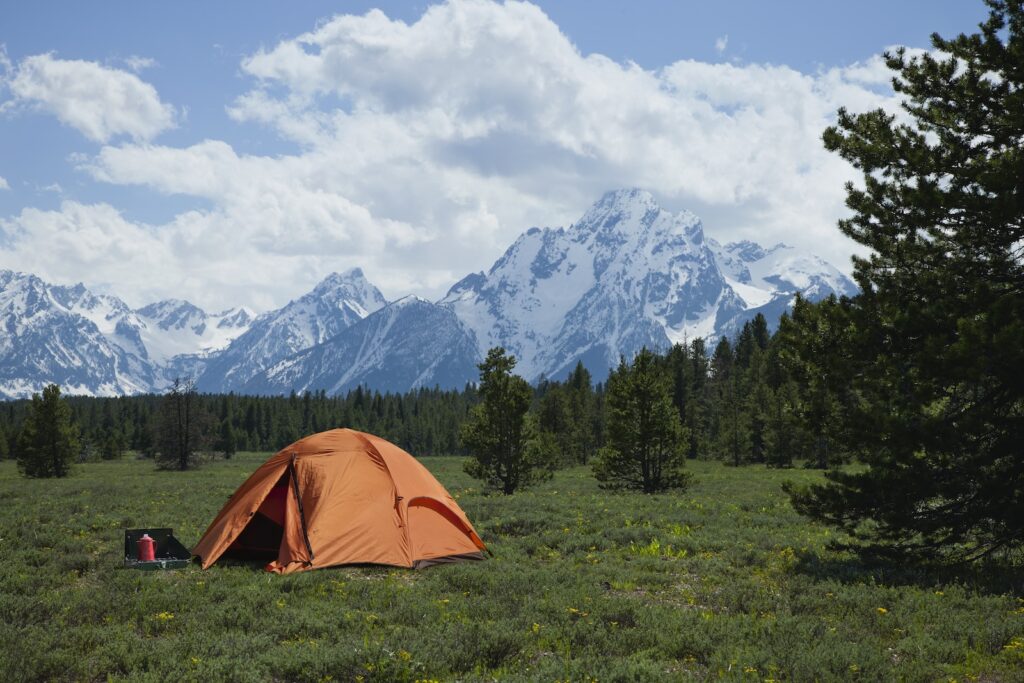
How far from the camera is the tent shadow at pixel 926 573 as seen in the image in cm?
1087

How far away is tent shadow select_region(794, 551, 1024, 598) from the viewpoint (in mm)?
10867

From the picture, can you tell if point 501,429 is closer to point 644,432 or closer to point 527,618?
point 644,432

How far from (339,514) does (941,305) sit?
11.6 m

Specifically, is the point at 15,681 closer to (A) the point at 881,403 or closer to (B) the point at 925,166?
(A) the point at 881,403

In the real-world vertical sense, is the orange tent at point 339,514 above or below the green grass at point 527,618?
above

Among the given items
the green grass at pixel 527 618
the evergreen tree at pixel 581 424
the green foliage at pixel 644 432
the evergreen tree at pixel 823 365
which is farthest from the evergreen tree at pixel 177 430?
the evergreen tree at pixel 823 365

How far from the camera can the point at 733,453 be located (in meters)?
70.9

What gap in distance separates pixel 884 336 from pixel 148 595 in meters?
12.8

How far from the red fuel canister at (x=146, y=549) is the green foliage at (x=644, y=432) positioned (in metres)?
20.4

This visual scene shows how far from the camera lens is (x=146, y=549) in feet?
43.9

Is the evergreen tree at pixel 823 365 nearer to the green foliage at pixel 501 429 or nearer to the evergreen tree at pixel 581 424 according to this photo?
the green foliage at pixel 501 429

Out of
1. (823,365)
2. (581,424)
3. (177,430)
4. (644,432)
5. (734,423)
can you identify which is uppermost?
(823,365)

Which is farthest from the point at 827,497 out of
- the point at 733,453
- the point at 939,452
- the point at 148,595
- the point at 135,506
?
the point at 733,453

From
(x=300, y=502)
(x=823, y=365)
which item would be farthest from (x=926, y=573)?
(x=300, y=502)
